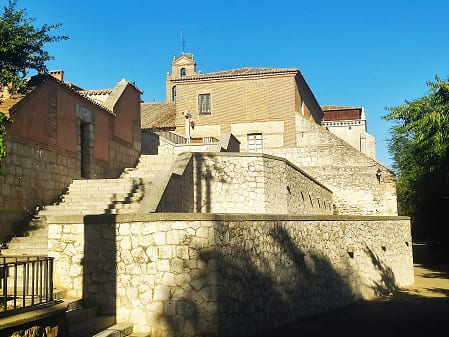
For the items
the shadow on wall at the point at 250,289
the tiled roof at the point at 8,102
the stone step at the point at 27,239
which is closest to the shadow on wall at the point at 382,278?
the shadow on wall at the point at 250,289

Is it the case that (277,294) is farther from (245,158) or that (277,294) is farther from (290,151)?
(290,151)

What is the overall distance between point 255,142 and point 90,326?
23.1m

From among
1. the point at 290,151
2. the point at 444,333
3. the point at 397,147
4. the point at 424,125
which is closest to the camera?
the point at 444,333

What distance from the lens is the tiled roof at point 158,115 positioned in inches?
1289

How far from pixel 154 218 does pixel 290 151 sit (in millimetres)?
19431

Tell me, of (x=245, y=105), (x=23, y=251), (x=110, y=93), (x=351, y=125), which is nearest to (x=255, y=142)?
(x=245, y=105)

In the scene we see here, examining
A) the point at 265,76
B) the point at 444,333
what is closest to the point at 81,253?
the point at 444,333

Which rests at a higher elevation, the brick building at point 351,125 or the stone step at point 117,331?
the brick building at point 351,125

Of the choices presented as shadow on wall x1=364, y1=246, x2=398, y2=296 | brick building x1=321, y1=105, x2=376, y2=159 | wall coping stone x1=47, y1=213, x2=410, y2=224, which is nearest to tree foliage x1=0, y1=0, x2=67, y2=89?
wall coping stone x1=47, y1=213, x2=410, y2=224

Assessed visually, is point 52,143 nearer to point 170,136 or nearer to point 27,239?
point 27,239

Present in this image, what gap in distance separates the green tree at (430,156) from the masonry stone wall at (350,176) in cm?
211

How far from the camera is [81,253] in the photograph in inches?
334

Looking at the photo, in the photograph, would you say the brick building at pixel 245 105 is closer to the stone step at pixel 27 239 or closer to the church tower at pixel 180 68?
the stone step at pixel 27 239

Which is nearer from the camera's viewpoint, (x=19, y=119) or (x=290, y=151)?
(x=19, y=119)
